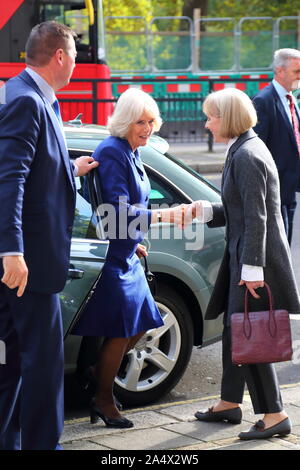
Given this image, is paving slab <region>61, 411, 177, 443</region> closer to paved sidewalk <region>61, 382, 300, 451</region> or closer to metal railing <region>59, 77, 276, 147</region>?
paved sidewalk <region>61, 382, 300, 451</region>

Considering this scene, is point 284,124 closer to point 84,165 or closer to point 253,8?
point 84,165

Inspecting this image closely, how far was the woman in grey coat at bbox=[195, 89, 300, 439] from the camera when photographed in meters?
4.87

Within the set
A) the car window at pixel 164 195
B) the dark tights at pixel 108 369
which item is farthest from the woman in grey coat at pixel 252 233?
the car window at pixel 164 195

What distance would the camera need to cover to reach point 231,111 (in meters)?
Answer: 4.98

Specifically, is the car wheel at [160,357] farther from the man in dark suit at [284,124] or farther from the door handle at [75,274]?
the man in dark suit at [284,124]

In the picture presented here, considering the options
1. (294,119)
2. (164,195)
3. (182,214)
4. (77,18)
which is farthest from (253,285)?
(77,18)

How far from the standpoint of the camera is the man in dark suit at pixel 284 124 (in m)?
7.21

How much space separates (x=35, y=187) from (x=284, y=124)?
3.43 metres

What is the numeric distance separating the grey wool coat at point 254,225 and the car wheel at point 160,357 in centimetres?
83

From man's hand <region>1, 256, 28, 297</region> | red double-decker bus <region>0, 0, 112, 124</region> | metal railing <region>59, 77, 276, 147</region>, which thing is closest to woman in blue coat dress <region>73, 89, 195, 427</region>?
man's hand <region>1, 256, 28, 297</region>

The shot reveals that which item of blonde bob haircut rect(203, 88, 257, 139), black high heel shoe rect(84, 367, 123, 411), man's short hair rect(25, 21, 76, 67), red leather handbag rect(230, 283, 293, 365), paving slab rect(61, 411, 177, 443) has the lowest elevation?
paving slab rect(61, 411, 177, 443)

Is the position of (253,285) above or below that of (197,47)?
below

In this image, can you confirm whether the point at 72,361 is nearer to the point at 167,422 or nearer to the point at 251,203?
the point at 167,422
